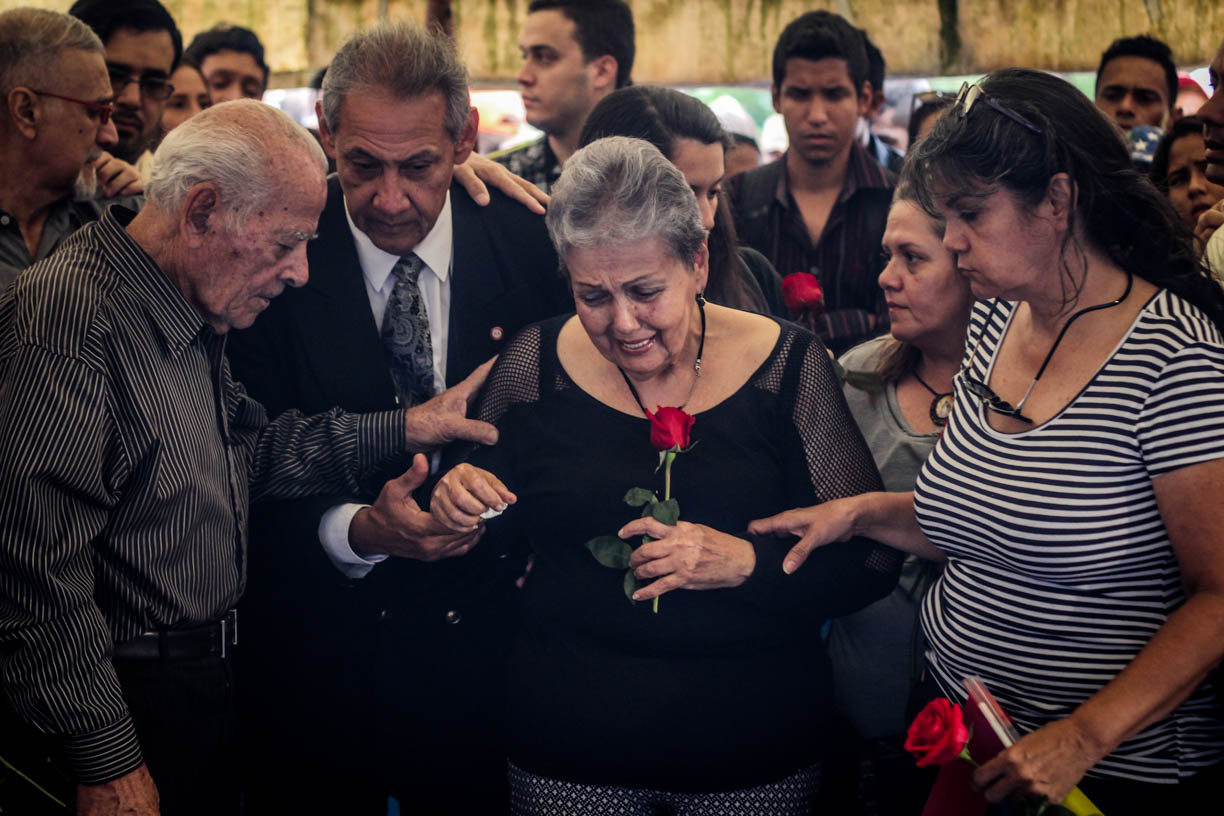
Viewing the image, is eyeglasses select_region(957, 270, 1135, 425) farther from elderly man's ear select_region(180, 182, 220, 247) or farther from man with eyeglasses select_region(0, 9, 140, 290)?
man with eyeglasses select_region(0, 9, 140, 290)

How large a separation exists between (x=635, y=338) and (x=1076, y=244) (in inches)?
32.5

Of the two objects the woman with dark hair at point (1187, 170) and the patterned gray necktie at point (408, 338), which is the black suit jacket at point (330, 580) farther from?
the woman with dark hair at point (1187, 170)

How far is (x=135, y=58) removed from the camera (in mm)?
3926

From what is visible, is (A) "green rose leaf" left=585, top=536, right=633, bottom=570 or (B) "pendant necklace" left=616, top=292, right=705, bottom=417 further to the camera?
(B) "pendant necklace" left=616, top=292, right=705, bottom=417

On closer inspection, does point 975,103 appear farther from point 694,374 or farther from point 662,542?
point 662,542

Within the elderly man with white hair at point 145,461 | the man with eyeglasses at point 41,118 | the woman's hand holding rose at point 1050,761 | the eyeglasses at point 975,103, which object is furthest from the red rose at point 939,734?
the man with eyeglasses at point 41,118

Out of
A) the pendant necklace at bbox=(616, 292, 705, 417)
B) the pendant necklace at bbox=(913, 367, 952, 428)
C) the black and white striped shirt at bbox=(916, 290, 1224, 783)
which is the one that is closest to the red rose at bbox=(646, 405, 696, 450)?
the pendant necklace at bbox=(616, 292, 705, 417)

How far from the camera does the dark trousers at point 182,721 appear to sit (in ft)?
7.20

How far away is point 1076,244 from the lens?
196cm

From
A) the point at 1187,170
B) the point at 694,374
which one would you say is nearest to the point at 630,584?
the point at 694,374

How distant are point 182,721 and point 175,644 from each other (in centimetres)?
16

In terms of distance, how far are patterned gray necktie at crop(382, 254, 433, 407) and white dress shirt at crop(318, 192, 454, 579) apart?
2 cm

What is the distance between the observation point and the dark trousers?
220 cm

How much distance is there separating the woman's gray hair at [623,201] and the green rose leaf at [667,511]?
504 mm
